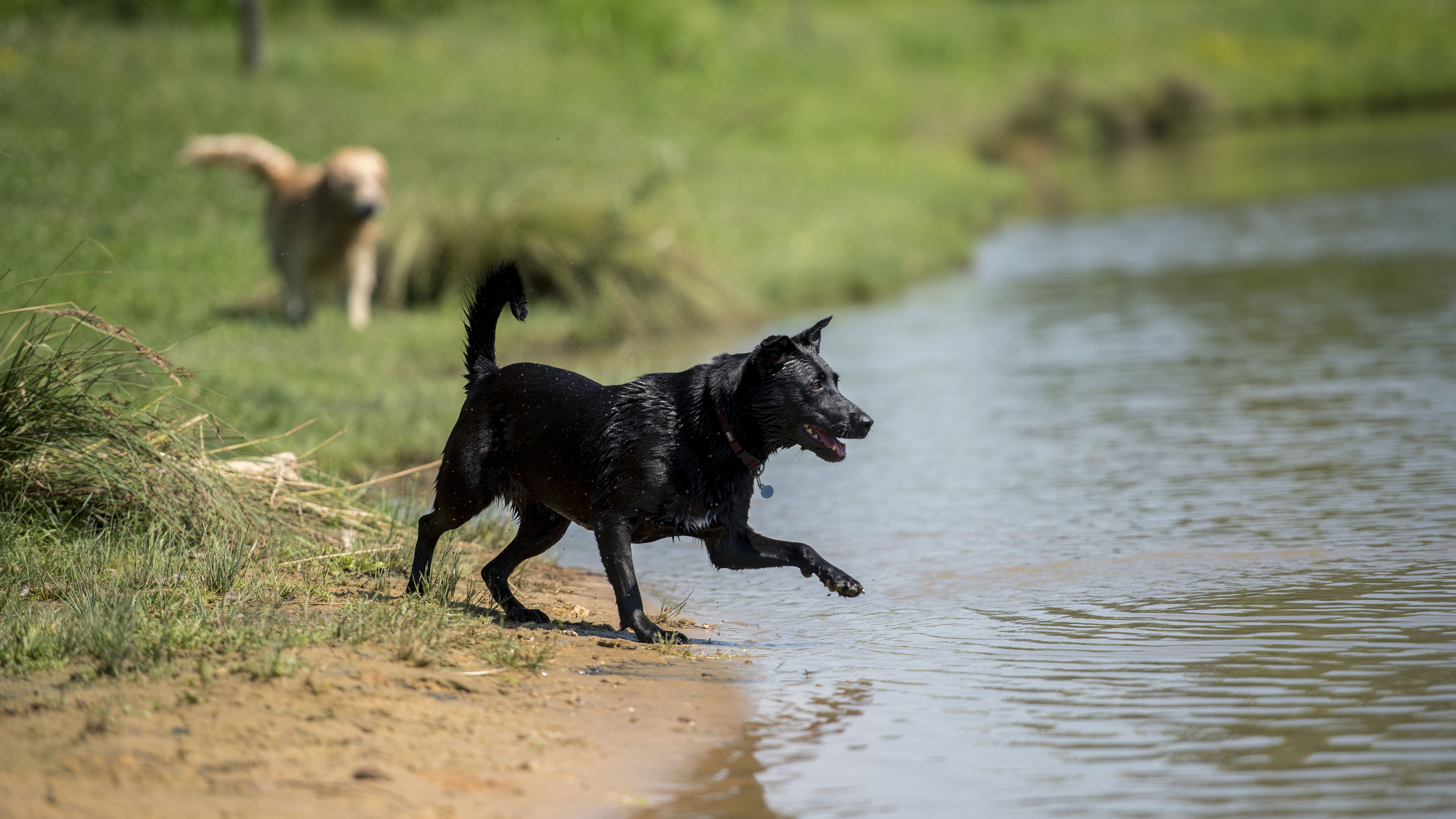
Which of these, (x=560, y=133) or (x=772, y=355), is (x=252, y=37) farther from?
(x=772, y=355)

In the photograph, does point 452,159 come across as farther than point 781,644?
Yes

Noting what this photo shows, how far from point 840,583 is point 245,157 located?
1075cm

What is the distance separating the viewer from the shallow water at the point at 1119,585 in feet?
13.1

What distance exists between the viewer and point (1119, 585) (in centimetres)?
598

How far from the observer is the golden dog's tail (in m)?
14.1

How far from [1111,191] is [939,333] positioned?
17.8m

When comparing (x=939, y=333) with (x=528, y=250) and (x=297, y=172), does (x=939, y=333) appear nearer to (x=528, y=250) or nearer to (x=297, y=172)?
(x=528, y=250)

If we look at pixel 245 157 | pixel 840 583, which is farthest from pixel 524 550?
pixel 245 157

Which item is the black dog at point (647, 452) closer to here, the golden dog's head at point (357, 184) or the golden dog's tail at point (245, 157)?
the golden dog's head at point (357, 184)

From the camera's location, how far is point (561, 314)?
1538 centimetres

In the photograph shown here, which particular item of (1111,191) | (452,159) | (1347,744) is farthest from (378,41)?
(1347,744)

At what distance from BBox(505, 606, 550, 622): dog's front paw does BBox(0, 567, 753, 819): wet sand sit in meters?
0.82

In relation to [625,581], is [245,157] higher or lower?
higher

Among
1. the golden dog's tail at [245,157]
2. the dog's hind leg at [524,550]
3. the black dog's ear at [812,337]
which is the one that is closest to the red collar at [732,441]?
the black dog's ear at [812,337]
